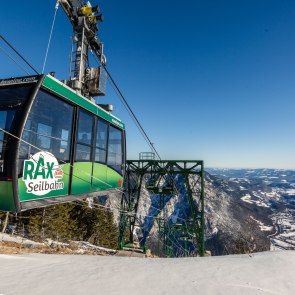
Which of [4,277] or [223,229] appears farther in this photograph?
[223,229]

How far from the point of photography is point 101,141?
8.07 m

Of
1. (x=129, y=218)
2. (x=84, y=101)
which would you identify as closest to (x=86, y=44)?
(x=84, y=101)

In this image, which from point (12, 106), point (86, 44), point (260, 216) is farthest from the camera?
point (260, 216)

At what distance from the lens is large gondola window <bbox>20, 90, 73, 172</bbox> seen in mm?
5121

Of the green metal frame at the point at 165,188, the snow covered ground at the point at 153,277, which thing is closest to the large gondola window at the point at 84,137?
the snow covered ground at the point at 153,277

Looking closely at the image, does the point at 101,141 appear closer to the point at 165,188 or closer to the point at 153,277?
the point at 153,277

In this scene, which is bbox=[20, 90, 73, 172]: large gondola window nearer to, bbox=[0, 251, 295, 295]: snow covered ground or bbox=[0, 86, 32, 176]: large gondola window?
bbox=[0, 86, 32, 176]: large gondola window

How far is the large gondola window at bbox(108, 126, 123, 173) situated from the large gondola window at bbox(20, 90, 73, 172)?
2.61 m

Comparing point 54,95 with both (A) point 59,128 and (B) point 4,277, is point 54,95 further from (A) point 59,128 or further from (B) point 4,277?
(B) point 4,277

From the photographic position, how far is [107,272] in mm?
4574

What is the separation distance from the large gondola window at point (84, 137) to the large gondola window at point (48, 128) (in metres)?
0.35

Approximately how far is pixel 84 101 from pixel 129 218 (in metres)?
16.4

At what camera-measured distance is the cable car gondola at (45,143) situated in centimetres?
487

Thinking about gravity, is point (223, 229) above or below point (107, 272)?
below
